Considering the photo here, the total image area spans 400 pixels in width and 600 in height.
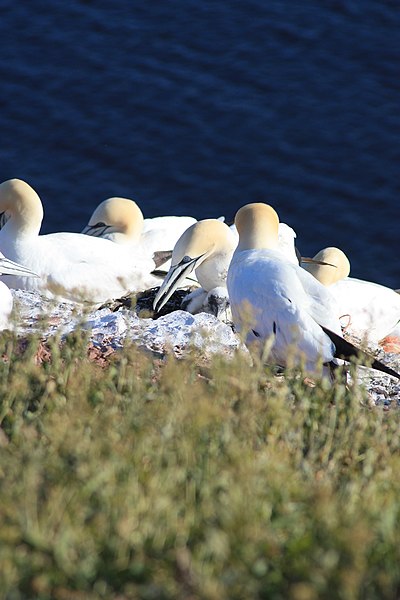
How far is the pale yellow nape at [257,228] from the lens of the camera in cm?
705

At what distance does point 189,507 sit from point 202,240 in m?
4.90

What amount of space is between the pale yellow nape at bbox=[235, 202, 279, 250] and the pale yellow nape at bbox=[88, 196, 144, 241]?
5.54 feet

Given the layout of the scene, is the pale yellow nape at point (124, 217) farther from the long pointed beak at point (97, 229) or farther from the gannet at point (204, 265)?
the gannet at point (204, 265)

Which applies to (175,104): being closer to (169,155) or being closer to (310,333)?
(169,155)

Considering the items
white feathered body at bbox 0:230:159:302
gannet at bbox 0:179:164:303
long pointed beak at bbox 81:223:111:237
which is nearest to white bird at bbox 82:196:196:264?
long pointed beak at bbox 81:223:111:237

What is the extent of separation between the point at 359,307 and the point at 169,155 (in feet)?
14.0

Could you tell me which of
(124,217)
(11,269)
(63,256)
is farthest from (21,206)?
(11,269)

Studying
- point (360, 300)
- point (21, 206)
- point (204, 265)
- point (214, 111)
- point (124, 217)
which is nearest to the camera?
point (204, 265)

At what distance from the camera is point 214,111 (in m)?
12.6

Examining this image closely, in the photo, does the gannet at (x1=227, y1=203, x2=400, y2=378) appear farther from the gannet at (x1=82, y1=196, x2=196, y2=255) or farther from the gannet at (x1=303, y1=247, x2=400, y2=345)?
the gannet at (x1=82, y1=196, x2=196, y2=255)

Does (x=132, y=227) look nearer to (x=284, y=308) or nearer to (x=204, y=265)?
(x=204, y=265)

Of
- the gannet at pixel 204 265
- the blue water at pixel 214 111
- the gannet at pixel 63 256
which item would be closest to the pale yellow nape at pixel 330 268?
the gannet at pixel 204 265

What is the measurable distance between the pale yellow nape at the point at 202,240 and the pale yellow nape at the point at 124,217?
1.04m

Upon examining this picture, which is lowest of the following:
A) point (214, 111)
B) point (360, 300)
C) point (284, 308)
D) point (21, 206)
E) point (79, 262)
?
point (214, 111)
